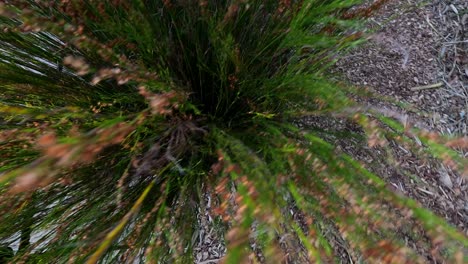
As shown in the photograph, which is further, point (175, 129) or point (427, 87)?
point (427, 87)

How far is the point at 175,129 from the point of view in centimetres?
A: 77

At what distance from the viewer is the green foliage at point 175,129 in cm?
56

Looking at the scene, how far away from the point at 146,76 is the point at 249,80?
0.90ft

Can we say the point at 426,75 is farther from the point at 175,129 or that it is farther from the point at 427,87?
the point at 175,129

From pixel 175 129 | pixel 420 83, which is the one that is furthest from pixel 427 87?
pixel 175 129

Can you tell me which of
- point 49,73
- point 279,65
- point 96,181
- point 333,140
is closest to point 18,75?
A: point 49,73

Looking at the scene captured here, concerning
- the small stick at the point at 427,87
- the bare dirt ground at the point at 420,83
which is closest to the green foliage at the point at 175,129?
the bare dirt ground at the point at 420,83

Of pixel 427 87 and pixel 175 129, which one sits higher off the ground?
pixel 175 129

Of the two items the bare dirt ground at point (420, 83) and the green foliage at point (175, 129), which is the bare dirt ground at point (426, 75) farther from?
the green foliage at point (175, 129)

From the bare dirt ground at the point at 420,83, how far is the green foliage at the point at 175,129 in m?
0.18

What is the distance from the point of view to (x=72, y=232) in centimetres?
76

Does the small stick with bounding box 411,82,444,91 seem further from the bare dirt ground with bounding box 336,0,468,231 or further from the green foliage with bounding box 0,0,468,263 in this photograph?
the green foliage with bounding box 0,0,468,263

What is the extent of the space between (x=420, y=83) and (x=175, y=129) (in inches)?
31.0

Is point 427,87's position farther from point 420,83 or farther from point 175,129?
point 175,129
